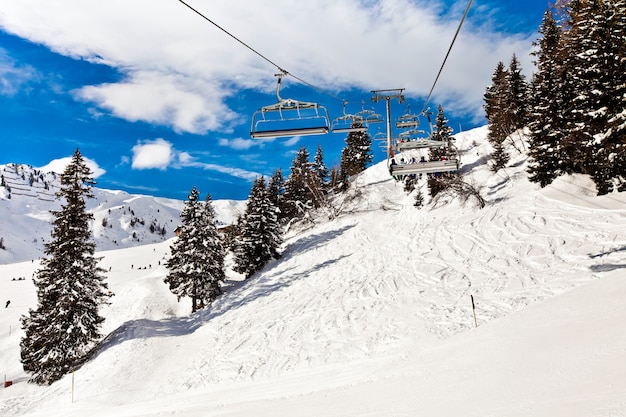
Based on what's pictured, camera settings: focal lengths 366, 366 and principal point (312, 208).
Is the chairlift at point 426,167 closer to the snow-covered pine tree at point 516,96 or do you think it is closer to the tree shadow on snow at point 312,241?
the tree shadow on snow at point 312,241

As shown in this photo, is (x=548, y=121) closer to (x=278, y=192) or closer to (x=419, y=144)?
(x=419, y=144)

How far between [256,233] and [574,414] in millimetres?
38387

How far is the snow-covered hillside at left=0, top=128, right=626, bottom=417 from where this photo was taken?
790 cm

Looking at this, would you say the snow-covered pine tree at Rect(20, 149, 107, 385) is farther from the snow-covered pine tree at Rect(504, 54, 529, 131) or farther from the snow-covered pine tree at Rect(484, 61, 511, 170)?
the snow-covered pine tree at Rect(504, 54, 529, 131)

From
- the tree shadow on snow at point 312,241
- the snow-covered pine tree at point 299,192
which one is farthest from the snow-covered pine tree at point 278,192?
the tree shadow on snow at point 312,241

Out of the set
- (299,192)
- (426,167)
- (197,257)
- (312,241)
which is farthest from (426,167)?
(299,192)

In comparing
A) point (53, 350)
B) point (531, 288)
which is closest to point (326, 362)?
point (531, 288)

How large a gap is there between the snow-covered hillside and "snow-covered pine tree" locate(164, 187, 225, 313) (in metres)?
4.45

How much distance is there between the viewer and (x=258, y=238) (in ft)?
138

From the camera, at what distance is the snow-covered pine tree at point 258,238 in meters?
42.0

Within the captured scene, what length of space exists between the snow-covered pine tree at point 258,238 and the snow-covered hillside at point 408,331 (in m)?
1.84

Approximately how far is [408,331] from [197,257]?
26.3 metres

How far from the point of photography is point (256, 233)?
4228 centimetres

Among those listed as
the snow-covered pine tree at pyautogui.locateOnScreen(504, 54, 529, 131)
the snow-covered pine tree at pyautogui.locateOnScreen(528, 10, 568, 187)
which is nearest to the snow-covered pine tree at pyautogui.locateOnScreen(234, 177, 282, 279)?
the snow-covered pine tree at pyautogui.locateOnScreen(528, 10, 568, 187)
